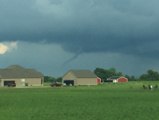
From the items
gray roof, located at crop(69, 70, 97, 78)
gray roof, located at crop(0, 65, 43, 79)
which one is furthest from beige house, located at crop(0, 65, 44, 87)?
gray roof, located at crop(69, 70, 97, 78)

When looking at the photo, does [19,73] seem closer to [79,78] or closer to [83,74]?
[79,78]

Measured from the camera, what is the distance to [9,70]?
18638 centimetres

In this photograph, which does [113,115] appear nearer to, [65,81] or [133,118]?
[133,118]

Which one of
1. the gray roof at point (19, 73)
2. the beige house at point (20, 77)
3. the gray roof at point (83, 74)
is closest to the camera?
the beige house at point (20, 77)

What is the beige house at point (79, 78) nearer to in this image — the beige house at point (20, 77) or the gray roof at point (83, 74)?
the gray roof at point (83, 74)

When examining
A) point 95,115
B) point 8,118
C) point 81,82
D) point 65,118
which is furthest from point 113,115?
point 81,82

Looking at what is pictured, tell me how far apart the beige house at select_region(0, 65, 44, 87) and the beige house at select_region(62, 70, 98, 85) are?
1212 cm

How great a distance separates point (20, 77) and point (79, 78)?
24.4 metres

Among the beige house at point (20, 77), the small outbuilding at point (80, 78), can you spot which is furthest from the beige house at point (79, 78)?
the beige house at point (20, 77)

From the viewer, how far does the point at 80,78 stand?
7648 inches

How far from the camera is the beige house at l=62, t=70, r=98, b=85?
193 metres

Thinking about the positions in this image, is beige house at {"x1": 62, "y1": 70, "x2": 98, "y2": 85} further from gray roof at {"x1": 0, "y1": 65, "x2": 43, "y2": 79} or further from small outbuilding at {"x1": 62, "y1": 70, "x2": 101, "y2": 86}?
gray roof at {"x1": 0, "y1": 65, "x2": 43, "y2": 79}

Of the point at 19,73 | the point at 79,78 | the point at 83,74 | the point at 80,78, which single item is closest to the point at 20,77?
the point at 19,73

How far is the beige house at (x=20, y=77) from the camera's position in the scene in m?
178
